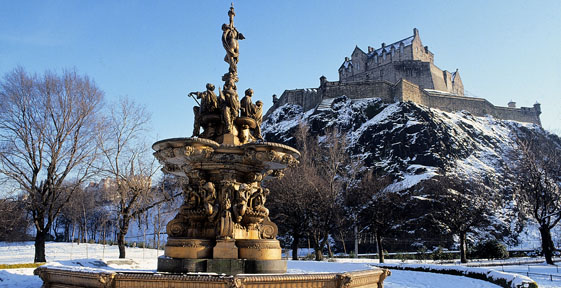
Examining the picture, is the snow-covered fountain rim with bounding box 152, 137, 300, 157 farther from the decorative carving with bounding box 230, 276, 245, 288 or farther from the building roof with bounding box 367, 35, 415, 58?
the building roof with bounding box 367, 35, 415, 58

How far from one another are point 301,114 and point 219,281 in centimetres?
7777

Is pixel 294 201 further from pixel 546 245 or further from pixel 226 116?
pixel 226 116

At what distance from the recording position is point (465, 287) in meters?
11.9

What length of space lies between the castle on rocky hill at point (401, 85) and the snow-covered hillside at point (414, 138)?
7.88 ft

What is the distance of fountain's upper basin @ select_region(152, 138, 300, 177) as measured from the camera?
805cm

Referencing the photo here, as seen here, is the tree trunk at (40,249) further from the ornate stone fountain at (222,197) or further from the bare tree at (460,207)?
the bare tree at (460,207)

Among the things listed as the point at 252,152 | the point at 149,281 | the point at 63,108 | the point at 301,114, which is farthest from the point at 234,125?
the point at 301,114

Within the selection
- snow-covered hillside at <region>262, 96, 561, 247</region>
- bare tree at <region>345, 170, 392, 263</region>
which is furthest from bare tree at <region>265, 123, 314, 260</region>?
snow-covered hillside at <region>262, 96, 561, 247</region>

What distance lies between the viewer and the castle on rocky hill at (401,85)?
3159 inches

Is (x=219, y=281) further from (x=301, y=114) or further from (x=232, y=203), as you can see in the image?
(x=301, y=114)

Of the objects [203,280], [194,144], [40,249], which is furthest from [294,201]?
[203,280]

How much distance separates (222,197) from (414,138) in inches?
2395

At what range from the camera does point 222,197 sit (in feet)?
27.8

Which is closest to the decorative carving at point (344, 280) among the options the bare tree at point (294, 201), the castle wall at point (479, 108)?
the bare tree at point (294, 201)
